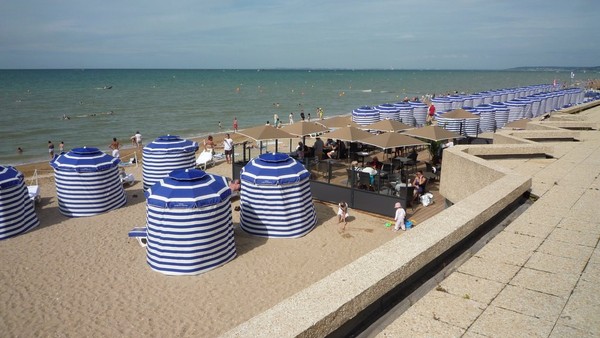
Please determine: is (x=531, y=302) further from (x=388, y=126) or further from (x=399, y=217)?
(x=388, y=126)

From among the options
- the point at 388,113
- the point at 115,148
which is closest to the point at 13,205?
the point at 115,148

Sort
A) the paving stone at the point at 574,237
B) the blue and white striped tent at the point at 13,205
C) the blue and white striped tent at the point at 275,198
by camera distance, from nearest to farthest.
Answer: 1. the paving stone at the point at 574,237
2. the blue and white striped tent at the point at 275,198
3. the blue and white striped tent at the point at 13,205

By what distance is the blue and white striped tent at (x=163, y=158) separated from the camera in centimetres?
1430

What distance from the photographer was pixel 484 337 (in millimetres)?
3268

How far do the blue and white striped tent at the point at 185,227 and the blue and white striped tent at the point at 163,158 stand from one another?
545 cm

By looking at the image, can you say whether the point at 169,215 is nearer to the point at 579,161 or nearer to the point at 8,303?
the point at 8,303

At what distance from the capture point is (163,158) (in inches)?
563

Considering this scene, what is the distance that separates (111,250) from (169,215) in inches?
93.3

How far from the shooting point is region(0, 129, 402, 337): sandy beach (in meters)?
7.23

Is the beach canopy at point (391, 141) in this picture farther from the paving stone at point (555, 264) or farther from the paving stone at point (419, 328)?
the paving stone at point (419, 328)

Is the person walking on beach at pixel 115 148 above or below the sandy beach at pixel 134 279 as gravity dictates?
above

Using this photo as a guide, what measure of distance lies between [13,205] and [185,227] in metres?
5.30

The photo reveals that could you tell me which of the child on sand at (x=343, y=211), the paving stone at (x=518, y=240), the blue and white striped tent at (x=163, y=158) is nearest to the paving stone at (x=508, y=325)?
the paving stone at (x=518, y=240)

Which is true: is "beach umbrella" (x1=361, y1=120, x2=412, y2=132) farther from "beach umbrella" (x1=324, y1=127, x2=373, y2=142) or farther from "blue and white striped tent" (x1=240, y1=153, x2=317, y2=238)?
"blue and white striped tent" (x1=240, y1=153, x2=317, y2=238)
